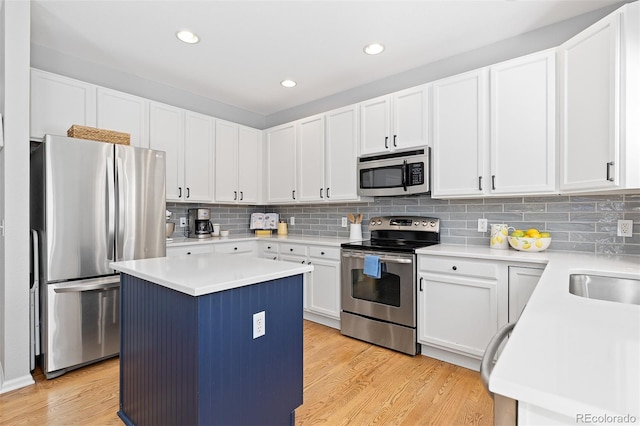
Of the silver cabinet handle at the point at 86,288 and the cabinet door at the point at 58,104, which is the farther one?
the cabinet door at the point at 58,104

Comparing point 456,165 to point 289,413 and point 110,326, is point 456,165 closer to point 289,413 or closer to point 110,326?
point 289,413

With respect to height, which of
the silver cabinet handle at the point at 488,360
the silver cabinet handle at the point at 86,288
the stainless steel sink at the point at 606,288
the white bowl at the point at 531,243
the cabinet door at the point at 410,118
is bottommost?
the silver cabinet handle at the point at 86,288

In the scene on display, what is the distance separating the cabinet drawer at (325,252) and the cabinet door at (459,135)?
1100 mm

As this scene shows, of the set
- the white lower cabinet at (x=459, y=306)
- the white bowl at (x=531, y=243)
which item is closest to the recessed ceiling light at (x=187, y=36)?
the white lower cabinet at (x=459, y=306)

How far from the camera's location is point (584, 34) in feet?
6.77

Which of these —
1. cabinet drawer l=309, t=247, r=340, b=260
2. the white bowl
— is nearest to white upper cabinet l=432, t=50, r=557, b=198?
the white bowl

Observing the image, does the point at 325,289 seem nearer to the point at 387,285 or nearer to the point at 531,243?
the point at 387,285

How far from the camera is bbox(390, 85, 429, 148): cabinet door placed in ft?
9.72

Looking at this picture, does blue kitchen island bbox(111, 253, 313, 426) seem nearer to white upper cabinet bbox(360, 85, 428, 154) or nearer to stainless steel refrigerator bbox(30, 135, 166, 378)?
stainless steel refrigerator bbox(30, 135, 166, 378)

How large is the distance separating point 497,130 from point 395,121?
917 mm

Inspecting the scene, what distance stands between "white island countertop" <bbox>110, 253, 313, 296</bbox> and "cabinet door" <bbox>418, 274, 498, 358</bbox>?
1334mm

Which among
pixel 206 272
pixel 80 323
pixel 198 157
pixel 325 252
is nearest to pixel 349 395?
pixel 206 272

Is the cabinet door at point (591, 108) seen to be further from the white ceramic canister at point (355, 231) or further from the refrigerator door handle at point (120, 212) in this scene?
the refrigerator door handle at point (120, 212)

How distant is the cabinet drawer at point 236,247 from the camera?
3.67 metres
